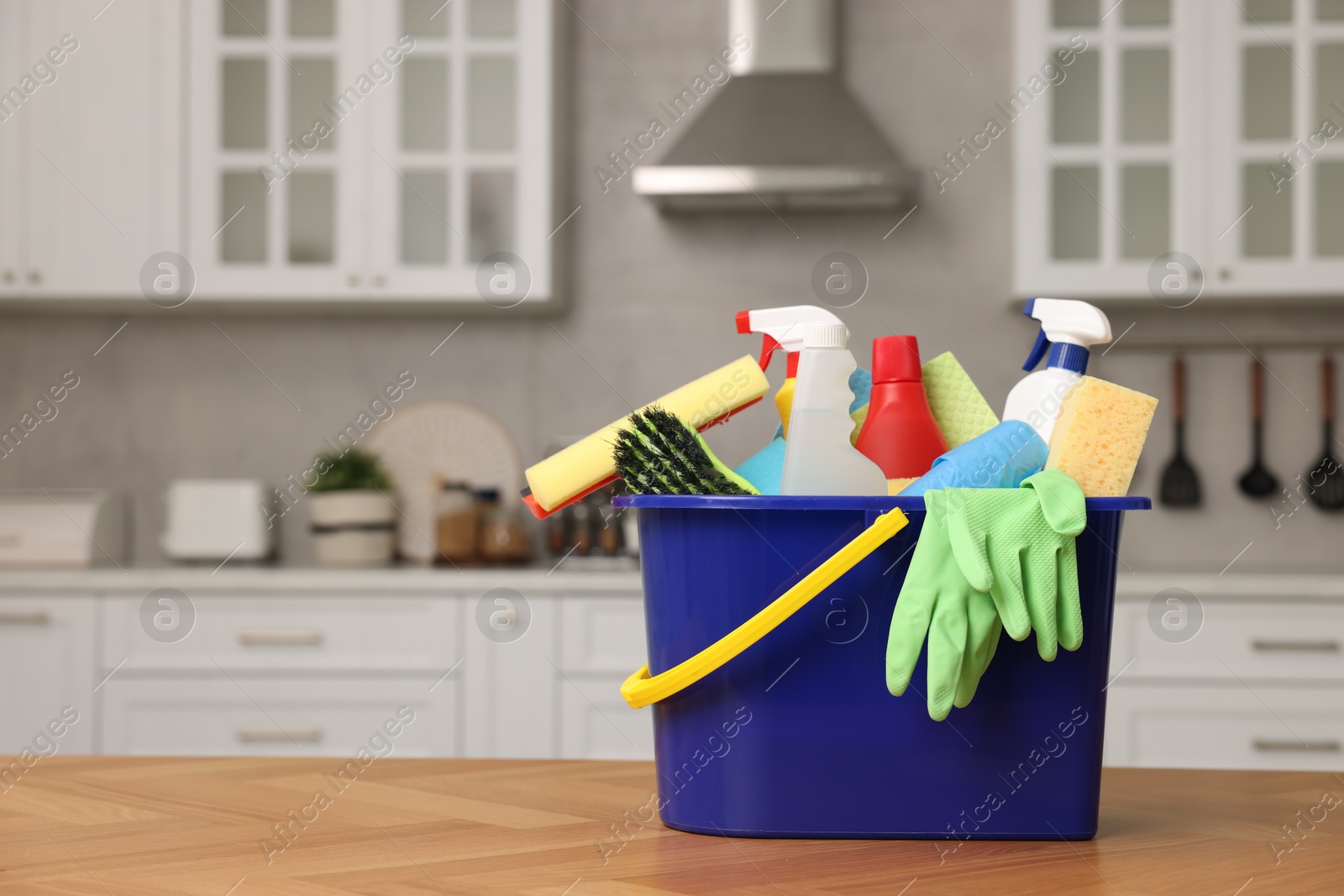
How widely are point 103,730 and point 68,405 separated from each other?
0.91m

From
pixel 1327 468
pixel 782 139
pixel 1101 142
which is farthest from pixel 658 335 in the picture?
pixel 1327 468

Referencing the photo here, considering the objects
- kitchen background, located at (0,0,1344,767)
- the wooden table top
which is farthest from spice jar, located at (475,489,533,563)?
the wooden table top

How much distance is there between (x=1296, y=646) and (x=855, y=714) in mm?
1879

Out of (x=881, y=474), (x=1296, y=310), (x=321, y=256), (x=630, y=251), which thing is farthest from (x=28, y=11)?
(x=1296, y=310)

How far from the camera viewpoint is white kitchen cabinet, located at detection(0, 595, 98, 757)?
7.09ft

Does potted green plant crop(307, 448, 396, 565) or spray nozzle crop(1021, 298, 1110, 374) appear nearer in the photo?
spray nozzle crop(1021, 298, 1110, 374)

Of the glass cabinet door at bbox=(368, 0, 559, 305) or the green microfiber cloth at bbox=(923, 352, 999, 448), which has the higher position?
the glass cabinet door at bbox=(368, 0, 559, 305)

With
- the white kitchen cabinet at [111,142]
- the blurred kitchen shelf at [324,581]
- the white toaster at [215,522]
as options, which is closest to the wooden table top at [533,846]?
the blurred kitchen shelf at [324,581]

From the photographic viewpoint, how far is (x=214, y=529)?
2.36 m

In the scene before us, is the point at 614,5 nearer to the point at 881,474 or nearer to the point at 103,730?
the point at 103,730

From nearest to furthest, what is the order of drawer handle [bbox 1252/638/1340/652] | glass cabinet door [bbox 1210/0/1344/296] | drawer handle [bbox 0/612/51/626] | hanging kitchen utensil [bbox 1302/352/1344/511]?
drawer handle [bbox 1252/638/1340/652] → drawer handle [bbox 0/612/51/626] → glass cabinet door [bbox 1210/0/1344/296] → hanging kitchen utensil [bbox 1302/352/1344/511]

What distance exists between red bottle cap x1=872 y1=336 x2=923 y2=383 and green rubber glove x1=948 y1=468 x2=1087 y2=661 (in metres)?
0.12

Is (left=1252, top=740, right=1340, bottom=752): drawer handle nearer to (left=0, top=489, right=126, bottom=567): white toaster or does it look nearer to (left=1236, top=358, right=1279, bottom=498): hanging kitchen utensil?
(left=1236, top=358, right=1279, bottom=498): hanging kitchen utensil

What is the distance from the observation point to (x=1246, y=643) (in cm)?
205
